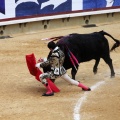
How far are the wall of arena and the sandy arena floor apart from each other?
3.25 m

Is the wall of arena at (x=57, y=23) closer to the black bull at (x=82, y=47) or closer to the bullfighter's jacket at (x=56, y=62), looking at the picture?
the black bull at (x=82, y=47)

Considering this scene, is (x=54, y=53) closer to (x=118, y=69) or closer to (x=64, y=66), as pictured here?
(x=64, y=66)

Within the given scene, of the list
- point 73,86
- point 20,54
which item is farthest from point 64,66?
point 20,54

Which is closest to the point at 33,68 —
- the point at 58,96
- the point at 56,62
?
the point at 56,62

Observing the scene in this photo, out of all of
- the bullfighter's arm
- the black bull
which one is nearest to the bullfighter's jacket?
the bullfighter's arm

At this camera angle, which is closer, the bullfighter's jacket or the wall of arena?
the bullfighter's jacket

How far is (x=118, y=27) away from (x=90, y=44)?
8.04 meters

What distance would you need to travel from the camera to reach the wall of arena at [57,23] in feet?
56.9

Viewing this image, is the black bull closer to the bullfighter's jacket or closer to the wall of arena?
the bullfighter's jacket

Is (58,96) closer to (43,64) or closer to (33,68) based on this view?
(43,64)

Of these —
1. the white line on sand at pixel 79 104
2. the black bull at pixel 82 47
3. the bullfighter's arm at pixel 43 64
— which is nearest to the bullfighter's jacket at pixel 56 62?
the bullfighter's arm at pixel 43 64

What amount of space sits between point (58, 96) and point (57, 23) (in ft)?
28.5

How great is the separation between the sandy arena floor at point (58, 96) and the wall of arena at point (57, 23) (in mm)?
3252

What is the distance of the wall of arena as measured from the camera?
1734cm
